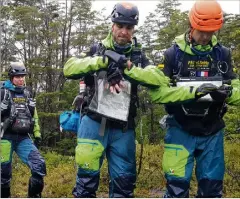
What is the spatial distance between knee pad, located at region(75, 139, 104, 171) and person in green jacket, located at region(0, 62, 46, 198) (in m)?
2.91

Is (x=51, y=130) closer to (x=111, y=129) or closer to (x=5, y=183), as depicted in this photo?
(x=5, y=183)

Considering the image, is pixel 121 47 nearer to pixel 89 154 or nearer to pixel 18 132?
pixel 89 154

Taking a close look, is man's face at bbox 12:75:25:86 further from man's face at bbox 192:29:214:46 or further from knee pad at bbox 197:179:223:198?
knee pad at bbox 197:179:223:198

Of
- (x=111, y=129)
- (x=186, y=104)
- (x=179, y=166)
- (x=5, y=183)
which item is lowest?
(x=5, y=183)

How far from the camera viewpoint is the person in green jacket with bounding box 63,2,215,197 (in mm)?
4461

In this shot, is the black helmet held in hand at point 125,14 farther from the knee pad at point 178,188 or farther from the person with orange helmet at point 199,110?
the knee pad at point 178,188

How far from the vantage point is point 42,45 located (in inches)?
1071

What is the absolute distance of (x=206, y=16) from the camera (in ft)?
14.6

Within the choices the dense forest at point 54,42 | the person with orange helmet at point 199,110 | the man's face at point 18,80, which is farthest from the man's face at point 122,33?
the dense forest at point 54,42

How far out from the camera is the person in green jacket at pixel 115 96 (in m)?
4.46

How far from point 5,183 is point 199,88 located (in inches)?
175

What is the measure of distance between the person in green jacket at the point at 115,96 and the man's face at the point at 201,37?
1.87 ft

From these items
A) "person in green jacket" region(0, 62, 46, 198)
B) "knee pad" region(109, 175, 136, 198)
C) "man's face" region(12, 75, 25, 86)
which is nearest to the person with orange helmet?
"knee pad" region(109, 175, 136, 198)

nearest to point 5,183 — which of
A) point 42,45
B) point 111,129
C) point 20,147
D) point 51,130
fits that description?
point 20,147
